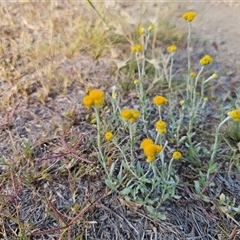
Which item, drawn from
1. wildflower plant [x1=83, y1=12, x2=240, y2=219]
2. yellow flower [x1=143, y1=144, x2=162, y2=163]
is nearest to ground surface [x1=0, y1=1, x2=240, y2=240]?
wildflower plant [x1=83, y1=12, x2=240, y2=219]

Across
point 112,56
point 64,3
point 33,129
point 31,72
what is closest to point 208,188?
point 33,129

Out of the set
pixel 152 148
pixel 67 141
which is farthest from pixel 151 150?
pixel 67 141

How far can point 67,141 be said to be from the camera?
1591 millimetres

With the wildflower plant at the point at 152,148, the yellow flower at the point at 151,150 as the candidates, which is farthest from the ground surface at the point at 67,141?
the yellow flower at the point at 151,150

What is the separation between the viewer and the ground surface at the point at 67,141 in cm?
136

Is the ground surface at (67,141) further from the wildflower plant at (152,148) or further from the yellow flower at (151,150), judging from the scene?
the yellow flower at (151,150)

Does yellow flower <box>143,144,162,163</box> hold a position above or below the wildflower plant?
above

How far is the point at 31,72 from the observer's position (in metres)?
1.90

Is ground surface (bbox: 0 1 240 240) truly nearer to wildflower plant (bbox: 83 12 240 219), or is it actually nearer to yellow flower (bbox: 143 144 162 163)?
wildflower plant (bbox: 83 12 240 219)

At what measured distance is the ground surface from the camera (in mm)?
1359

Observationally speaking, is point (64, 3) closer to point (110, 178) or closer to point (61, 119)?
point (61, 119)

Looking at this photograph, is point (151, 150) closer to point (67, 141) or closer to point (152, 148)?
point (152, 148)

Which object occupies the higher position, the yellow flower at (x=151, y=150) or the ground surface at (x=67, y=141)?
the yellow flower at (x=151, y=150)

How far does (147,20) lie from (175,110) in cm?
75
